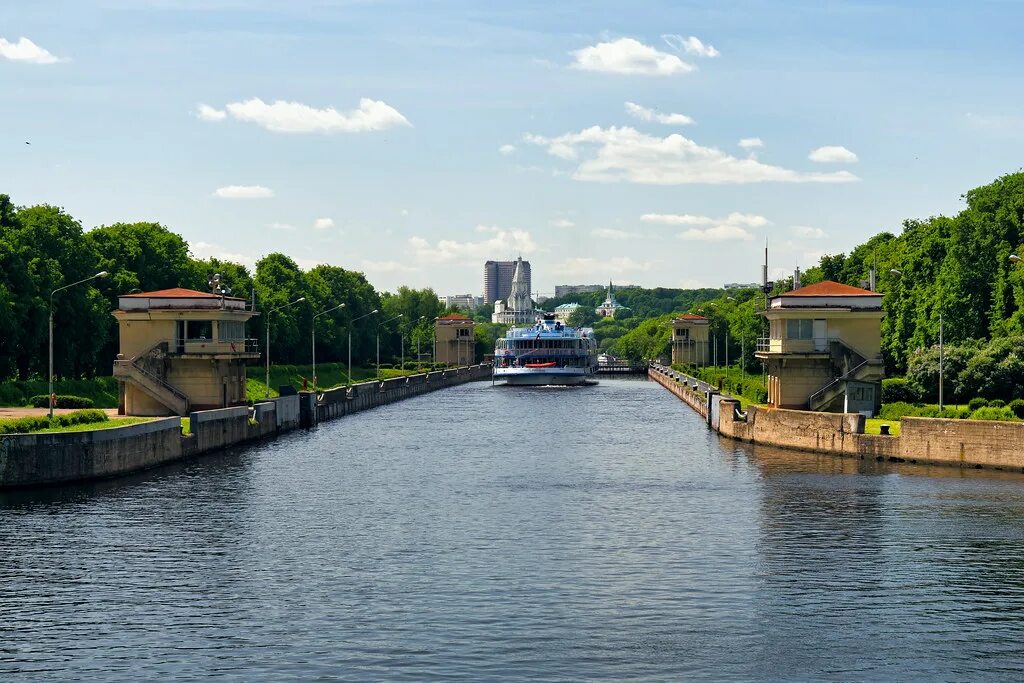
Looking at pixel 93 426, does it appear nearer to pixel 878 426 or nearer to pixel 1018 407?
pixel 878 426

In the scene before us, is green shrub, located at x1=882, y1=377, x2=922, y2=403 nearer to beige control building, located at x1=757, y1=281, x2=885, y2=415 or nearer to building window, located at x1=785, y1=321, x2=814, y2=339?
beige control building, located at x1=757, y1=281, x2=885, y2=415

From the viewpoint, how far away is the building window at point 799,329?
309 ft

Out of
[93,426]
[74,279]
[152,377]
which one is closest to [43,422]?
[93,426]

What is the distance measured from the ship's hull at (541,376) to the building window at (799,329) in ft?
320

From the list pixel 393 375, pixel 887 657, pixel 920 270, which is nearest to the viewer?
pixel 887 657

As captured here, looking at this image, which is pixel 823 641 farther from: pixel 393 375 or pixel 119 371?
pixel 393 375

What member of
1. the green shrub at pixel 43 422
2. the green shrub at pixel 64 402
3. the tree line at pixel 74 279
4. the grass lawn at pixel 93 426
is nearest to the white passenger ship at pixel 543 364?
the tree line at pixel 74 279

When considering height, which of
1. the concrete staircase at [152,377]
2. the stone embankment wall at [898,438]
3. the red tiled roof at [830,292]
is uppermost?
the red tiled roof at [830,292]

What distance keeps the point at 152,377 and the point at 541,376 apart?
10409 cm

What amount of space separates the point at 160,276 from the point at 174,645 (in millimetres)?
99000

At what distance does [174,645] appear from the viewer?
35.5 meters

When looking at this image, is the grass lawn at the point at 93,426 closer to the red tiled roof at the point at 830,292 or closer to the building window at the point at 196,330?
the building window at the point at 196,330

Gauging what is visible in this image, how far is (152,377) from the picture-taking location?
299 feet

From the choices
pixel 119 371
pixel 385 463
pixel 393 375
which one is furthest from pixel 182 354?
pixel 393 375
